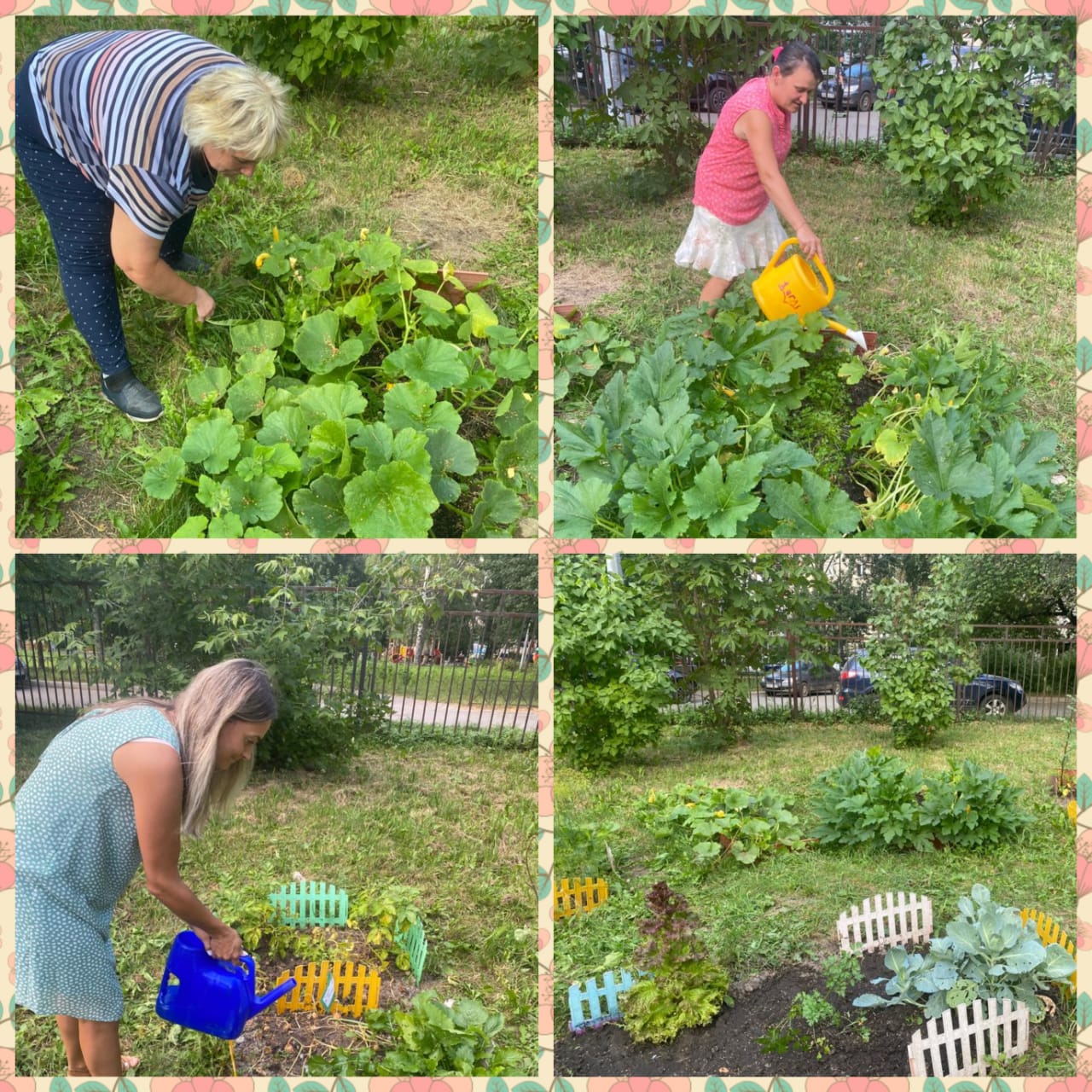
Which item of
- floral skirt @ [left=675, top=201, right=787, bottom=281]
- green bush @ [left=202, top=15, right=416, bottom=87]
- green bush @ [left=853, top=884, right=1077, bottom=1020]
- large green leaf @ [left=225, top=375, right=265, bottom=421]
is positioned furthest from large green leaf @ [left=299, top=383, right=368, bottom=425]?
green bush @ [left=853, top=884, right=1077, bottom=1020]

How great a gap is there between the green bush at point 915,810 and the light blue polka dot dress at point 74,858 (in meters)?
2.52

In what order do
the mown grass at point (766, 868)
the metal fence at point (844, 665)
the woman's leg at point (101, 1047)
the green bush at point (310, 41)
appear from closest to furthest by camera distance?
the woman's leg at point (101, 1047)
the mown grass at point (766, 868)
the green bush at point (310, 41)
the metal fence at point (844, 665)

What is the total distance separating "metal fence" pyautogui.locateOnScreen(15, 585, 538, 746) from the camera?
135 inches

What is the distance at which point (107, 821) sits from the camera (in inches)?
82.1

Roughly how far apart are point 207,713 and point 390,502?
2.52 ft

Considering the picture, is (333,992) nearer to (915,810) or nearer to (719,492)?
(719,492)

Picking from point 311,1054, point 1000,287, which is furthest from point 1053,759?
point 311,1054

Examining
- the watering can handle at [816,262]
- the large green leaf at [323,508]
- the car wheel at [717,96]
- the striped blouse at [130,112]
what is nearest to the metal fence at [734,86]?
the car wheel at [717,96]

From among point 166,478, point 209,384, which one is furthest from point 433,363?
point 166,478

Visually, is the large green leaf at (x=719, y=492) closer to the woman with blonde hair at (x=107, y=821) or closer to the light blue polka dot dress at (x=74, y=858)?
the woman with blonde hair at (x=107, y=821)

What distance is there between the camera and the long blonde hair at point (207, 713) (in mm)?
2111

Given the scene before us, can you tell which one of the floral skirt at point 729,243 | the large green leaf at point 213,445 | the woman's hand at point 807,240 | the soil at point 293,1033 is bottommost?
the soil at point 293,1033

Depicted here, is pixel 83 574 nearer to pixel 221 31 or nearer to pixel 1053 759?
pixel 221 31

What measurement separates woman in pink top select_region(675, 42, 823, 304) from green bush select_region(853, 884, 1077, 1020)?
2.25 m
